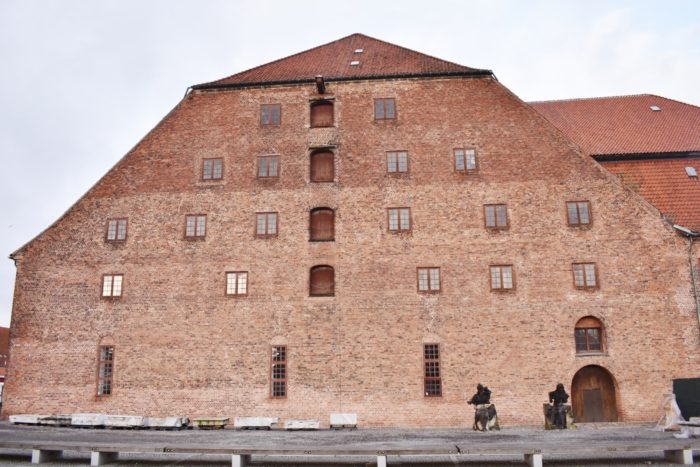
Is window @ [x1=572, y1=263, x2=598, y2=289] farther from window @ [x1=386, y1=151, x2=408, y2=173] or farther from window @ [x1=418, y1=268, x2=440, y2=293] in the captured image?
window @ [x1=386, y1=151, x2=408, y2=173]

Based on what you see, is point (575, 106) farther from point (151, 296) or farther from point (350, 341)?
point (151, 296)

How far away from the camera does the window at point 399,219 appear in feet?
80.1

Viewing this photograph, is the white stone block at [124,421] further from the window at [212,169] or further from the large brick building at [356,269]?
the window at [212,169]

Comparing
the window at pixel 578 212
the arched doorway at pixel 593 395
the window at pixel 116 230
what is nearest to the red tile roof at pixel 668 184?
the window at pixel 578 212

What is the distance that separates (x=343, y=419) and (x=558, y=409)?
24.5ft

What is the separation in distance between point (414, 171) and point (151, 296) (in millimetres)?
11691

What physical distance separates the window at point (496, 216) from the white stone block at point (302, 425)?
391 inches

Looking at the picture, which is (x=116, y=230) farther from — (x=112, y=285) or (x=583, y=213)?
(x=583, y=213)

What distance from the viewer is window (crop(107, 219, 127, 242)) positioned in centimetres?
2558

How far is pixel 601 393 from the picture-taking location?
74.6 feet

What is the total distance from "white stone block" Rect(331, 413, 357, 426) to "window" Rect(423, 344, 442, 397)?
2.82 meters

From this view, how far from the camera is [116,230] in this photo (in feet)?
84.2

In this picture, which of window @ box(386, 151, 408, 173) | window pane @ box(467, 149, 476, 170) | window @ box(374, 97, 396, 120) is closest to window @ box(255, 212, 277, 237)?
window @ box(386, 151, 408, 173)

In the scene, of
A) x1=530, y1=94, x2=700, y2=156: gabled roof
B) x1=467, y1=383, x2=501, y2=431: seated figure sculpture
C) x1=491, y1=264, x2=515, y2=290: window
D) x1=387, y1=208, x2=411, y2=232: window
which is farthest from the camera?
x1=530, y1=94, x2=700, y2=156: gabled roof
